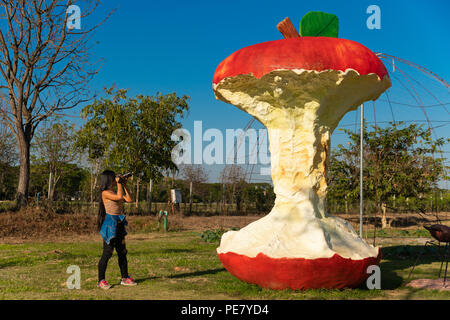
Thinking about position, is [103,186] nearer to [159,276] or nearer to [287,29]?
[159,276]

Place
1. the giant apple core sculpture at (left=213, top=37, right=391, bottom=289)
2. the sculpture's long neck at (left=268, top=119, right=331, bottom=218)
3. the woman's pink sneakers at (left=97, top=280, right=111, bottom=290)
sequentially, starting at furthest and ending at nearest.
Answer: the sculpture's long neck at (left=268, top=119, right=331, bottom=218) → the woman's pink sneakers at (left=97, top=280, right=111, bottom=290) → the giant apple core sculpture at (left=213, top=37, right=391, bottom=289)

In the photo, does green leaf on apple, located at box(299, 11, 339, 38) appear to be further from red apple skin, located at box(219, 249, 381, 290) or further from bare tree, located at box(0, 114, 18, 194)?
bare tree, located at box(0, 114, 18, 194)

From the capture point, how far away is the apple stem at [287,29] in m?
6.35

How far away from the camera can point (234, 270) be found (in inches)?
230

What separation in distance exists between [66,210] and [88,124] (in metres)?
4.78

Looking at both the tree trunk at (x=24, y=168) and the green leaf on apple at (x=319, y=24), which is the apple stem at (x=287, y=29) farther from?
the tree trunk at (x=24, y=168)

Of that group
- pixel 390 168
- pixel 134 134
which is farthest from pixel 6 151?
pixel 390 168

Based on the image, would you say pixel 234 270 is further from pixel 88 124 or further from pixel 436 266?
pixel 88 124

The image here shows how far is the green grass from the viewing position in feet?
17.5

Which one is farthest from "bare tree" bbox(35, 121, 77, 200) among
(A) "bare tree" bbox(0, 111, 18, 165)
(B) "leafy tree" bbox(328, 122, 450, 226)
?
(B) "leafy tree" bbox(328, 122, 450, 226)

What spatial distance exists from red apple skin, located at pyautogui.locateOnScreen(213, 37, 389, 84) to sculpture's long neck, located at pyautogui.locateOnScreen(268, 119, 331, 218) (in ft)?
3.33

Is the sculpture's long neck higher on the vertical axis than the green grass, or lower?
higher

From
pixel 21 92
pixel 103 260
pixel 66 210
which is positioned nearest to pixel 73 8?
pixel 21 92

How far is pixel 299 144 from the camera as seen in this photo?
6113 millimetres
